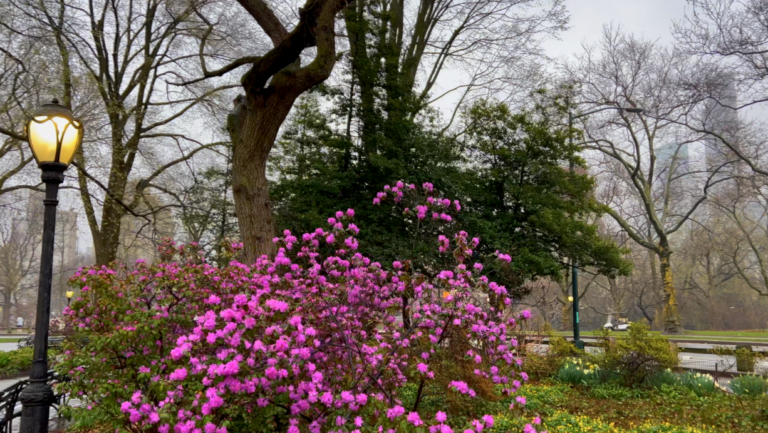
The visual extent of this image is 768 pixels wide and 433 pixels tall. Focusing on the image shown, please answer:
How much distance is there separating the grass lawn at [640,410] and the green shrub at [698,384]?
0.10 metres

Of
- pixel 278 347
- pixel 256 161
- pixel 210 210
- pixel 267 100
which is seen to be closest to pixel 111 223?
pixel 210 210

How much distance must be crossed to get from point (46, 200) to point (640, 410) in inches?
316

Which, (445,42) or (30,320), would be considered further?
(30,320)

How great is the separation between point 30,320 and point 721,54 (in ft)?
212

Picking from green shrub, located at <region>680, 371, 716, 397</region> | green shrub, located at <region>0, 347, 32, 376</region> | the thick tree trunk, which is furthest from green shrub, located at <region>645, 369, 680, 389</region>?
green shrub, located at <region>0, 347, 32, 376</region>

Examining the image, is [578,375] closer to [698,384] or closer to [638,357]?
[638,357]

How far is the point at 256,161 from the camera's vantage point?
7457 millimetres

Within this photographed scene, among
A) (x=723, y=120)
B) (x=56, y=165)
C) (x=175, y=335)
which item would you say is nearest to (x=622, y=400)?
(x=175, y=335)

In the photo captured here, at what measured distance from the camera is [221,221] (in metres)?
14.8

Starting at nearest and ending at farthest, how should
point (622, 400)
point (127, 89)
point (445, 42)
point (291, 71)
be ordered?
1. point (291, 71)
2. point (622, 400)
3. point (127, 89)
4. point (445, 42)

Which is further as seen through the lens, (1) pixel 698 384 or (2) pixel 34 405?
(1) pixel 698 384

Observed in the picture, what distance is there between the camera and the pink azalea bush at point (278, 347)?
2.89 metres

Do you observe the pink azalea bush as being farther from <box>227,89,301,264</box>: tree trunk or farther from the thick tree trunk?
the thick tree trunk

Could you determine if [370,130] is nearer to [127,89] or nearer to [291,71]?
[291,71]
